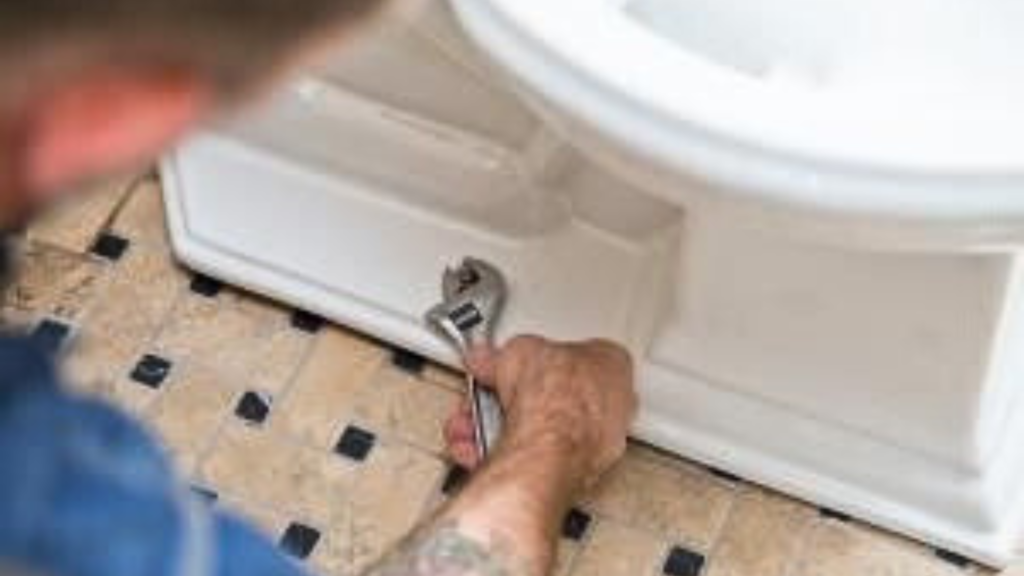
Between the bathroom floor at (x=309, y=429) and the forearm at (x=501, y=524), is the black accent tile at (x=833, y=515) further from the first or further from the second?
the forearm at (x=501, y=524)

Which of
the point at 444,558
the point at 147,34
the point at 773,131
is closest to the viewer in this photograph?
the point at 147,34

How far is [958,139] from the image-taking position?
0.92m

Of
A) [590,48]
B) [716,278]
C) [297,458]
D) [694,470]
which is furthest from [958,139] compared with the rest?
[297,458]

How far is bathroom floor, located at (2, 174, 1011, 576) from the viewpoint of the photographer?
1.34 metres

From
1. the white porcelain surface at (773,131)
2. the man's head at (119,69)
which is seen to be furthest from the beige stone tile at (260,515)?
the man's head at (119,69)

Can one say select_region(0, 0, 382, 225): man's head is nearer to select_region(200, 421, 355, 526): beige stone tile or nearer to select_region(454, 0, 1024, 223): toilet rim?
select_region(454, 0, 1024, 223): toilet rim

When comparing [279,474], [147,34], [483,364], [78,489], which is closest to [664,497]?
[483,364]

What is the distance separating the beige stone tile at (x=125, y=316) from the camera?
1.43m

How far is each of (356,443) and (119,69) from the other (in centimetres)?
86

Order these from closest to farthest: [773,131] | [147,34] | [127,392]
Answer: [147,34]
[773,131]
[127,392]

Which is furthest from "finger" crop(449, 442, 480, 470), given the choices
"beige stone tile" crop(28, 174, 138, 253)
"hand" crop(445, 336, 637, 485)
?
"beige stone tile" crop(28, 174, 138, 253)

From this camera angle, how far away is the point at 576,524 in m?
1.34

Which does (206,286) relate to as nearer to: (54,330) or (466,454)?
(54,330)

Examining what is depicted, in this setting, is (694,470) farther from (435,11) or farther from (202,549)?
(202,549)
